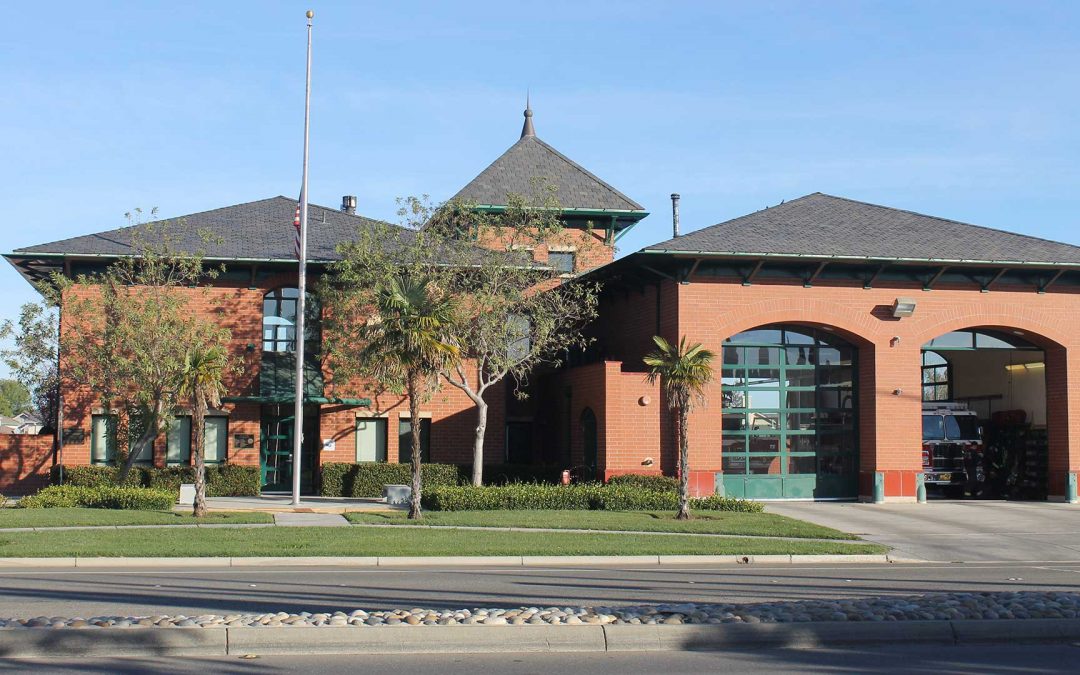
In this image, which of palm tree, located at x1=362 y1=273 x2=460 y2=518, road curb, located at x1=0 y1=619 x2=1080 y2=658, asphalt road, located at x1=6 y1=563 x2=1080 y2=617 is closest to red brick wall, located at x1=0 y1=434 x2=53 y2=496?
palm tree, located at x1=362 y1=273 x2=460 y2=518

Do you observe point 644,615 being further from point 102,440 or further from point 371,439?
point 102,440

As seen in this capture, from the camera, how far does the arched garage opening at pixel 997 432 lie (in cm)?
3309

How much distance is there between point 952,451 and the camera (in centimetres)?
3397

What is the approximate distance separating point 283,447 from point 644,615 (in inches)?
997

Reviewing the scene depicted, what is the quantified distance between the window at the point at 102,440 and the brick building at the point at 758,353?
8cm

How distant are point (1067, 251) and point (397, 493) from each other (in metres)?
19.7

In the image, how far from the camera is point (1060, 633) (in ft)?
35.4

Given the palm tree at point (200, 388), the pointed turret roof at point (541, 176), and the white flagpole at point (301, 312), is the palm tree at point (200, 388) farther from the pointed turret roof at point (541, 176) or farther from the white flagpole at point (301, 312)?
the pointed turret roof at point (541, 176)

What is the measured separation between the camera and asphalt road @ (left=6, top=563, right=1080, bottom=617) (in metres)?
12.5

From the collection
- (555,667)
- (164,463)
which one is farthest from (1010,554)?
(164,463)

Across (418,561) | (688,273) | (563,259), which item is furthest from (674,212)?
(418,561)

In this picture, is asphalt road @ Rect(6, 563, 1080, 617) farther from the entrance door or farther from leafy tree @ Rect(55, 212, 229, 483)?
the entrance door

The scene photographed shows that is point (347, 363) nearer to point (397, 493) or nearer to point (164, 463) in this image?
point (397, 493)

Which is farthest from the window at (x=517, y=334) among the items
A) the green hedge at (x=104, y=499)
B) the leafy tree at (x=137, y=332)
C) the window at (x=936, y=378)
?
the window at (x=936, y=378)
